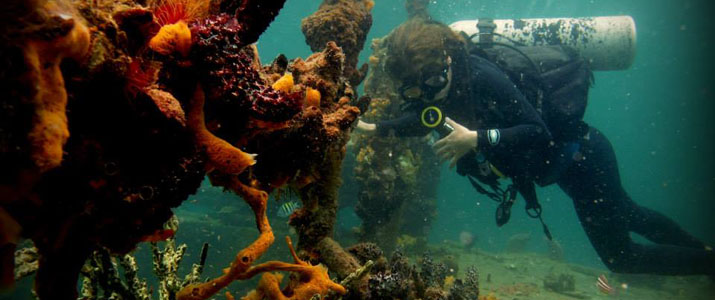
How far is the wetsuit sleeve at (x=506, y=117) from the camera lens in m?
4.94

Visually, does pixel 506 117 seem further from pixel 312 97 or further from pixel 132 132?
pixel 132 132

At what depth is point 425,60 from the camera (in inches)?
201

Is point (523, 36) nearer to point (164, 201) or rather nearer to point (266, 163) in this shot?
point (266, 163)

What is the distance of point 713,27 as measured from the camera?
3316 cm

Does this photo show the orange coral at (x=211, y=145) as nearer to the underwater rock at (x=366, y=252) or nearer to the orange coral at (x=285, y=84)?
the orange coral at (x=285, y=84)

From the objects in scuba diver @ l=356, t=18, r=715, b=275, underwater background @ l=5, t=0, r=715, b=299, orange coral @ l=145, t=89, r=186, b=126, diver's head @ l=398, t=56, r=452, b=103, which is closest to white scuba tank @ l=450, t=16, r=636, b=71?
underwater background @ l=5, t=0, r=715, b=299

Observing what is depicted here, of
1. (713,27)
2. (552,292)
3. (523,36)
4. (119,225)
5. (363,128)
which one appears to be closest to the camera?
(119,225)

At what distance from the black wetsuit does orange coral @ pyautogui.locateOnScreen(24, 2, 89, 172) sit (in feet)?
17.2

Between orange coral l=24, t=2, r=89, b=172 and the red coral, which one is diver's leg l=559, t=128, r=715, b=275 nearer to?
the red coral

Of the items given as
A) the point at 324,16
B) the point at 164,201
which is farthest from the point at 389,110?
the point at 164,201

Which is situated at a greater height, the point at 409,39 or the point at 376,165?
the point at 409,39

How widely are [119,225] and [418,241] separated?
37.1ft

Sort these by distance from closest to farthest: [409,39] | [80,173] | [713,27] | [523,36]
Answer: [80,173] → [409,39] → [523,36] → [713,27]

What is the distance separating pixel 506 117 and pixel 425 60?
1756 millimetres
